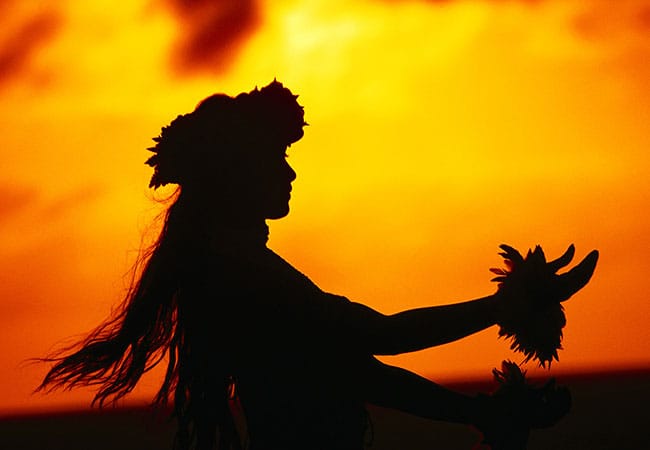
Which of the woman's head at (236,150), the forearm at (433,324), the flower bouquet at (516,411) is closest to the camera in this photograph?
the forearm at (433,324)

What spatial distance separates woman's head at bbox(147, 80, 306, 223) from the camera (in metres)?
7.09

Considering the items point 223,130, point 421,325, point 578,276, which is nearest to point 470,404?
point 421,325

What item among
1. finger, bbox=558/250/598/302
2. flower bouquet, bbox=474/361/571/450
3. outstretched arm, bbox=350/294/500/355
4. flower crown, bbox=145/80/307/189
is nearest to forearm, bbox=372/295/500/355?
outstretched arm, bbox=350/294/500/355

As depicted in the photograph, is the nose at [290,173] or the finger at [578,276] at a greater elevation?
the nose at [290,173]

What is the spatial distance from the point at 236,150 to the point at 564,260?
1.57m

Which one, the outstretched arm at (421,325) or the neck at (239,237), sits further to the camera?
the neck at (239,237)

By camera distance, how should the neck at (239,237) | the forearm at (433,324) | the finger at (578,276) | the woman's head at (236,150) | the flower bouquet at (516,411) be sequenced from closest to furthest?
the finger at (578,276) → the forearm at (433,324) → the flower bouquet at (516,411) → the neck at (239,237) → the woman's head at (236,150)

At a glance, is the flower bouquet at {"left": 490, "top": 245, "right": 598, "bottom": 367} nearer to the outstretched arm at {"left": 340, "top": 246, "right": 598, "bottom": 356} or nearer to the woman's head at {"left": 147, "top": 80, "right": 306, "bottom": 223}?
the outstretched arm at {"left": 340, "top": 246, "right": 598, "bottom": 356}

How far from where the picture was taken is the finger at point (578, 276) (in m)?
6.25

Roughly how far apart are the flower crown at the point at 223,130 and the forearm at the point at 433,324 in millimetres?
1117

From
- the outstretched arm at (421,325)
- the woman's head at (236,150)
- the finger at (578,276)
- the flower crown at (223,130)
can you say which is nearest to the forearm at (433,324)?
the outstretched arm at (421,325)

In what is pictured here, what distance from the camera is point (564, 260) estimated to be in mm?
6414

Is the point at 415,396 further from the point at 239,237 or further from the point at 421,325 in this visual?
the point at 239,237

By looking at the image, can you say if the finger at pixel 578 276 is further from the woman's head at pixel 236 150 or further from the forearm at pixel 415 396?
the woman's head at pixel 236 150
